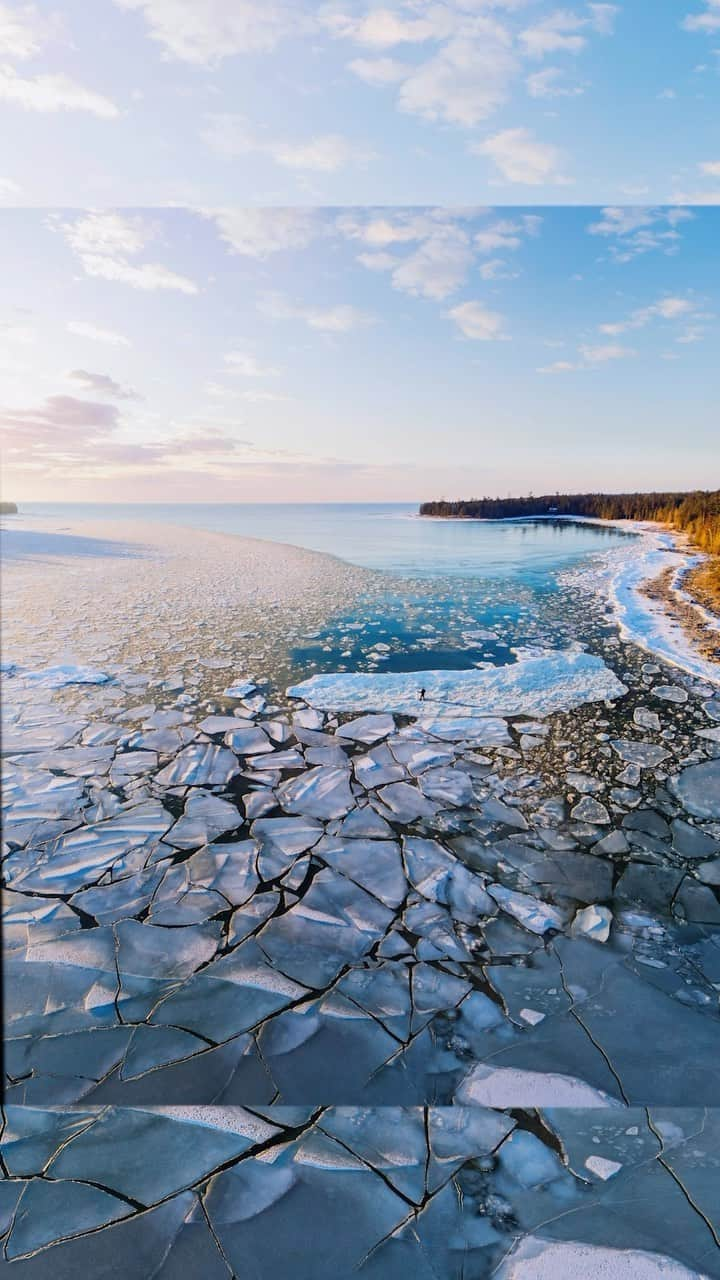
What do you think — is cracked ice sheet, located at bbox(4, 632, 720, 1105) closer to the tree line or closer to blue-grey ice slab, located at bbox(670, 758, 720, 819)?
blue-grey ice slab, located at bbox(670, 758, 720, 819)

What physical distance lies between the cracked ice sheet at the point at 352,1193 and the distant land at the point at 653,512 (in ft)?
26.2

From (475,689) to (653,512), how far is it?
104ft

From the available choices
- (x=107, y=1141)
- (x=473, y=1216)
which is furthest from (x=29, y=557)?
(x=473, y=1216)

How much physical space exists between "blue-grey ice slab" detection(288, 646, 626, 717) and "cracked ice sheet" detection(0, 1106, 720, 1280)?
2738 mm

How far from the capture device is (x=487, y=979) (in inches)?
72.8

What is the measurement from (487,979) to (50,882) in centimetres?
193

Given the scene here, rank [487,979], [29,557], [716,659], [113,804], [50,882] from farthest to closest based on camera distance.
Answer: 1. [29,557]
2. [716,659]
3. [113,804]
4. [50,882]
5. [487,979]

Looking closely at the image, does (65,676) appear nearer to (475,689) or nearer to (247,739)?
(247,739)

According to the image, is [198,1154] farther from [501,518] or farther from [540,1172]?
[501,518]

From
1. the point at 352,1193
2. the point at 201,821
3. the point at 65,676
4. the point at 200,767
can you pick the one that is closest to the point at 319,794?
the point at 201,821

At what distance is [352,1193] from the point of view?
51.1 inches

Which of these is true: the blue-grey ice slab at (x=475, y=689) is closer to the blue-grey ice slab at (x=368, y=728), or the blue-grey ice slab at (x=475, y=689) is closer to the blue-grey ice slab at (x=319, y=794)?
the blue-grey ice slab at (x=368, y=728)

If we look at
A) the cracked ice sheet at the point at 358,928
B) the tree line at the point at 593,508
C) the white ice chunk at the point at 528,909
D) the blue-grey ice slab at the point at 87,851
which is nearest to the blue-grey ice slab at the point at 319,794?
the cracked ice sheet at the point at 358,928

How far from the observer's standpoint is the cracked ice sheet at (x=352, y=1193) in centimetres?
118
